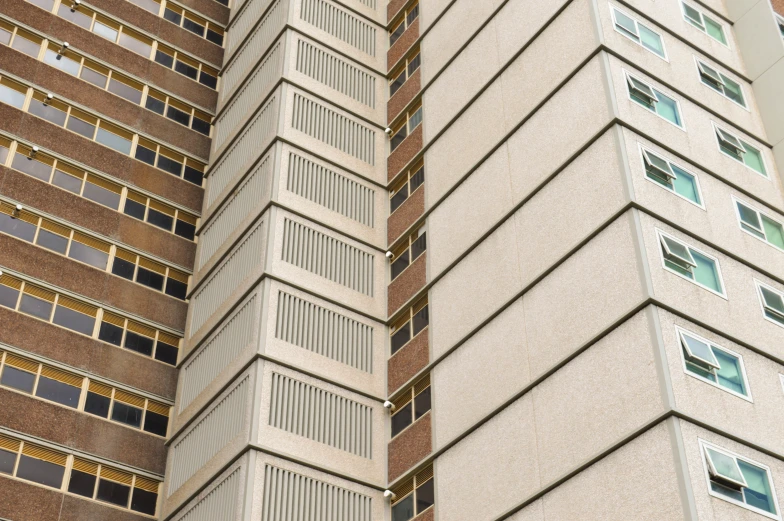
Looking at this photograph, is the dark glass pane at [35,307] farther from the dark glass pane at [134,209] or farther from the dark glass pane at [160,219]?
the dark glass pane at [160,219]

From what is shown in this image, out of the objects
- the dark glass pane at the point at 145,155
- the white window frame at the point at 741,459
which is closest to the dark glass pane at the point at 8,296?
the dark glass pane at the point at 145,155

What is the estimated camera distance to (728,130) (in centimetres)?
2927

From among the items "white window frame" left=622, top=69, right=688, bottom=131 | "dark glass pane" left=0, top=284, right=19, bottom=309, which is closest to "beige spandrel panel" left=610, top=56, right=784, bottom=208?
"white window frame" left=622, top=69, right=688, bottom=131

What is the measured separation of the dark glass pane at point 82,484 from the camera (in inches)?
1204

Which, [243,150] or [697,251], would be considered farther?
[243,150]

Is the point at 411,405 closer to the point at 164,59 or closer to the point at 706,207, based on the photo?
the point at 706,207

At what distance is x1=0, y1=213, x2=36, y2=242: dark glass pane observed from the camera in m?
34.4

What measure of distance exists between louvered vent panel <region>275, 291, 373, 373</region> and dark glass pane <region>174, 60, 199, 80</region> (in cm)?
1628

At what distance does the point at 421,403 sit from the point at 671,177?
28.9 ft

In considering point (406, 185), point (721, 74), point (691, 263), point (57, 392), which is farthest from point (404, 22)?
point (691, 263)

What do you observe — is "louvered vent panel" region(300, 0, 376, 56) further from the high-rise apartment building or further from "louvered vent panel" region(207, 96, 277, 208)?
"louvered vent panel" region(207, 96, 277, 208)

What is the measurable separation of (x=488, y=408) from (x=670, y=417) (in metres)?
5.75

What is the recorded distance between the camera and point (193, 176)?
40.2 m

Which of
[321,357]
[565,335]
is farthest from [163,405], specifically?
[565,335]
